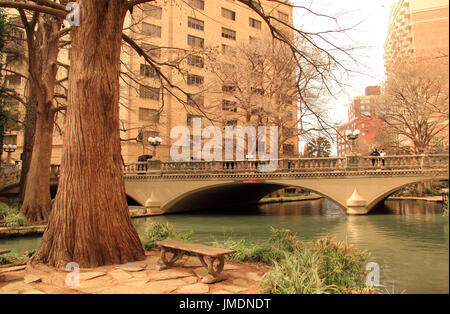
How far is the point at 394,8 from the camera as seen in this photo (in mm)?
4035

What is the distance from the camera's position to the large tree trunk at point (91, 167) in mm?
6160

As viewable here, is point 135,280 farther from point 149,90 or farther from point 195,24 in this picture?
point 195,24

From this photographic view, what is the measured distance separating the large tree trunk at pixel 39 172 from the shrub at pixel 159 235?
7.94 m

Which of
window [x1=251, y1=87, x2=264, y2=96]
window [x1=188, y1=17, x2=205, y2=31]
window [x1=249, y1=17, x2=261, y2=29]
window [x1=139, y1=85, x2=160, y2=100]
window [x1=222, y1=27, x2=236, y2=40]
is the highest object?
window [x1=249, y1=17, x2=261, y2=29]

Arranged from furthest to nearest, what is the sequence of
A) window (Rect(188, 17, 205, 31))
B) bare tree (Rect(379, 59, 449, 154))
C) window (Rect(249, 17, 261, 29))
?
window (Rect(249, 17, 261, 29)), window (Rect(188, 17, 205, 31)), bare tree (Rect(379, 59, 449, 154))

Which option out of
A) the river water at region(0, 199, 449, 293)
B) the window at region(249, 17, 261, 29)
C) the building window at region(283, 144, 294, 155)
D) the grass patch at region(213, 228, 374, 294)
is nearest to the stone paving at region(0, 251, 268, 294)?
the grass patch at region(213, 228, 374, 294)

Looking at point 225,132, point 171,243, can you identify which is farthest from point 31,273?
point 225,132

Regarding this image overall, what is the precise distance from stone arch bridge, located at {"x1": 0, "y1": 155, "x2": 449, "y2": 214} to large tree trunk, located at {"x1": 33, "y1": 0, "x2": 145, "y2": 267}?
15.9 metres

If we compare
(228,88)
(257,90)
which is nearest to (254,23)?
(228,88)

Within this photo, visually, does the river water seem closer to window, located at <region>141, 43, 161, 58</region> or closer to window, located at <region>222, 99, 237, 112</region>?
window, located at <region>141, 43, 161, 58</region>

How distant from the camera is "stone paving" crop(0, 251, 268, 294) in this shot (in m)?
4.79

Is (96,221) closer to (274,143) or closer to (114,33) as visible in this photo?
(114,33)

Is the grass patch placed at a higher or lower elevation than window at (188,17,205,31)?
lower

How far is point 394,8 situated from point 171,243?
4790 mm
